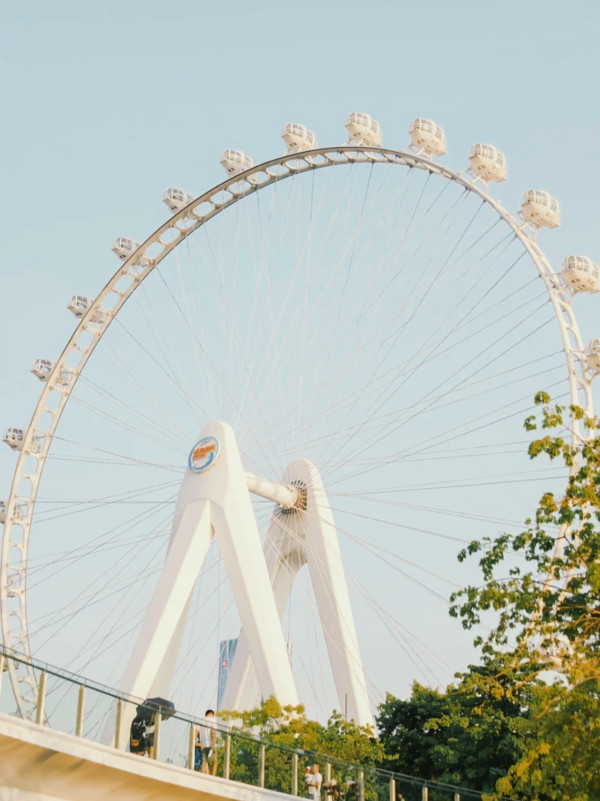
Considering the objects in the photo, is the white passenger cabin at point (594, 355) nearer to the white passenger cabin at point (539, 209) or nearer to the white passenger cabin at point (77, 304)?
the white passenger cabin at point (539, 209)

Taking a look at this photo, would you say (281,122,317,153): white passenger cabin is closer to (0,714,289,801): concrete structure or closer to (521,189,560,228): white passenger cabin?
(521,189,560,228): white passenger cabin

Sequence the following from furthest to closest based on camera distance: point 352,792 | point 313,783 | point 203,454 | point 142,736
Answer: point 203,454 → point 352,792 → point 313,783 → point 142,736

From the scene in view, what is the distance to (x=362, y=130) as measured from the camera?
118 ft

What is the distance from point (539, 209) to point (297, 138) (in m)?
8.93

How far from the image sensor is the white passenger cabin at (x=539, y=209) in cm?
3081

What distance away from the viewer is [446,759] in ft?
93.7

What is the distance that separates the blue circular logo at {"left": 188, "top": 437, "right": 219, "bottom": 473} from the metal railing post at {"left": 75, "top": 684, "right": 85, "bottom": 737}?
1506 centimetres

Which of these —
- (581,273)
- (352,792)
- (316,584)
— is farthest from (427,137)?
(352,792)

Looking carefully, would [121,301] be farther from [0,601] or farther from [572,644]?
[572,644]

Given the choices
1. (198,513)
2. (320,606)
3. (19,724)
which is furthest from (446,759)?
(19,724)

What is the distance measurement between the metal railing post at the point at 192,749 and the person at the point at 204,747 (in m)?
0.12

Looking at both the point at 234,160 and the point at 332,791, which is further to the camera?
the point at 234,160

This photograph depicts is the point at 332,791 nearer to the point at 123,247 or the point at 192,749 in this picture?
the point at 192,749

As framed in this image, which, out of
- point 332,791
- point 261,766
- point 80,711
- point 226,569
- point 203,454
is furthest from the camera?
point 203,454
